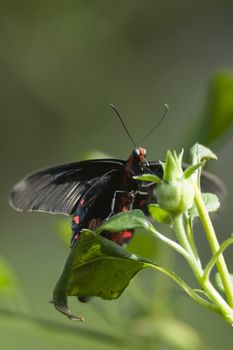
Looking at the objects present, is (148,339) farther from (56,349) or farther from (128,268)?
(56,349)

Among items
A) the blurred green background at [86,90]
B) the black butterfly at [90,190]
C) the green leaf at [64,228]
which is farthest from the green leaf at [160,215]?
the blurred green background at [86,90]

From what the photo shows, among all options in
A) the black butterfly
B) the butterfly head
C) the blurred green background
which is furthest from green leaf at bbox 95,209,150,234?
the blurred green background

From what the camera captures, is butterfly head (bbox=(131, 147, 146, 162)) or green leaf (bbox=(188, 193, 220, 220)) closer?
green leaf (bbox=(188, 193, 220, 220))

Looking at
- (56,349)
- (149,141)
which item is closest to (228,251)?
(56,349)

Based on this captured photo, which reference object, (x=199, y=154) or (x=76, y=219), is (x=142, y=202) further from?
(x=199, y=154)

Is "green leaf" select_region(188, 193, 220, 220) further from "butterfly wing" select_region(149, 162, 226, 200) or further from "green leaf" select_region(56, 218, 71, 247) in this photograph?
"green leaf" select_region(56, 218, 71, 247)

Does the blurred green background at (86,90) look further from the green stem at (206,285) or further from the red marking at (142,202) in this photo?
the green stem at (206,285)
